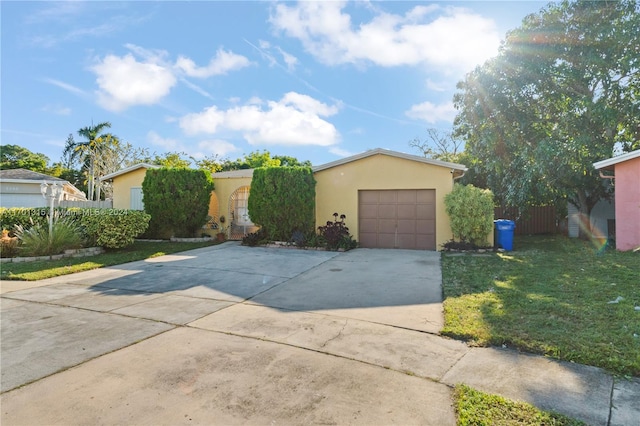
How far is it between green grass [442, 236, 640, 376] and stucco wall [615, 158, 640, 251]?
2.11m

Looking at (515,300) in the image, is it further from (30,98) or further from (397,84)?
(30,98)

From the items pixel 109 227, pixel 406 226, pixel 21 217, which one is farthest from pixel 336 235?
pixel 21 217

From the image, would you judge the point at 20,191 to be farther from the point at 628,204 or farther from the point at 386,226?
the point at 628,204

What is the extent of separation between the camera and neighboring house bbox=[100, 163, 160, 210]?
16031mm

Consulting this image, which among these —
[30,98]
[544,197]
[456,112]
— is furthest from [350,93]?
[30,98]

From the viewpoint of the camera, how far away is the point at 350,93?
15.6m

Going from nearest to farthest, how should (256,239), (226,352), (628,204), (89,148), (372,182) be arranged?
1. (226,352)
2. (628,204)
3. (372,182)
4. (256,239)
5. (89,148)

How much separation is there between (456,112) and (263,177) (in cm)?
951

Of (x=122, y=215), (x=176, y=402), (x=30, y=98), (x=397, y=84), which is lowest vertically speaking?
(x=176, y=402)

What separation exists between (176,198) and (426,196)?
9.49 metres

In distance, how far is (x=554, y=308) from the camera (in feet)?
15.9

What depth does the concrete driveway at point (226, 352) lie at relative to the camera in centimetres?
264

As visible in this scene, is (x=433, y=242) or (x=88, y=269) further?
(x=433, y=242)

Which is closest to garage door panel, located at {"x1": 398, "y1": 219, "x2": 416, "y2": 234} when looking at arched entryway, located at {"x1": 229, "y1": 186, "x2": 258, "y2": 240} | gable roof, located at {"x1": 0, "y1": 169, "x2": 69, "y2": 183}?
arched entryway, located at {"x1": 229, "y1": 186, "x2": 258, "y2": 240}
